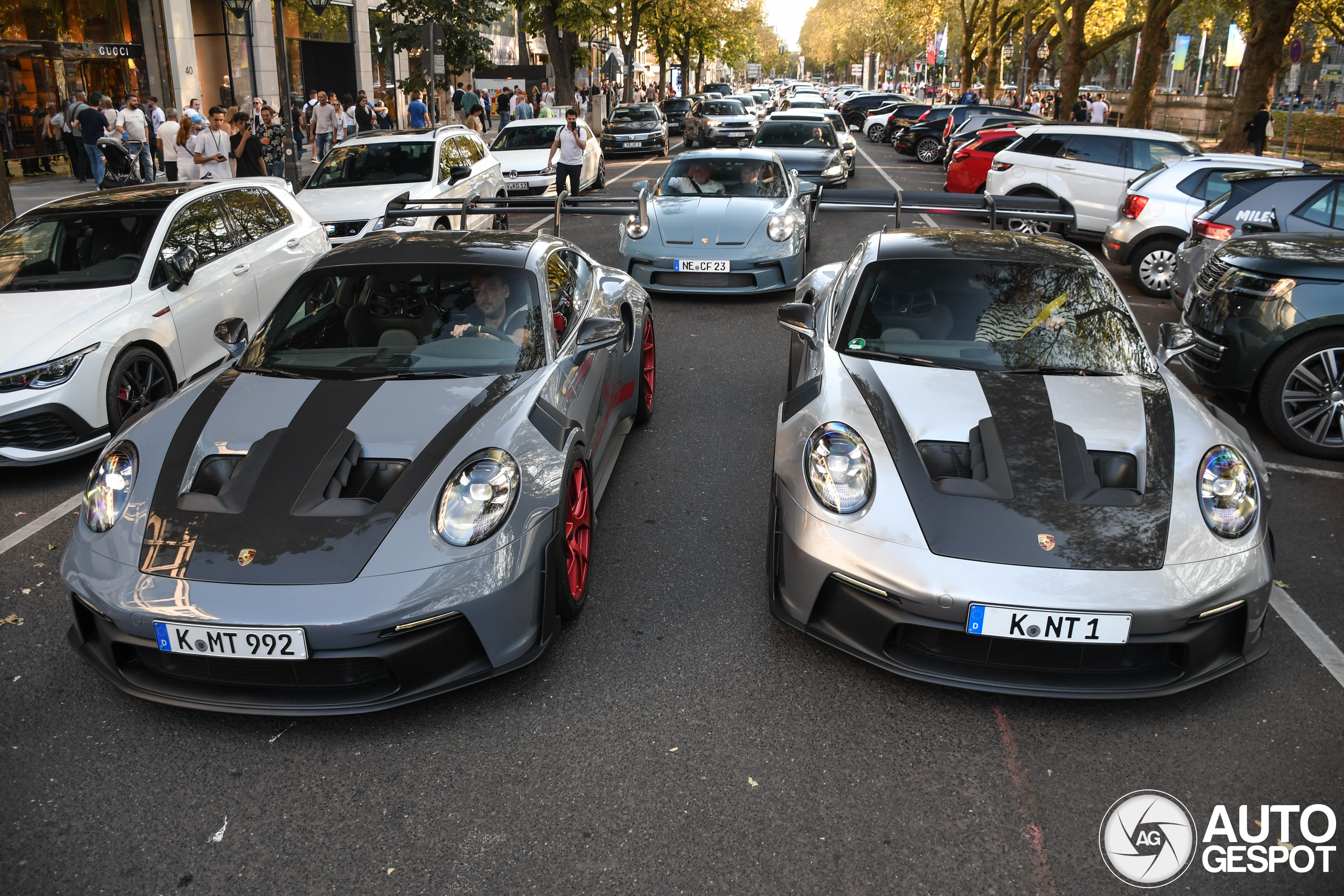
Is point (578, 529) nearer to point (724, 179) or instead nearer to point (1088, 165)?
point (724, 179)

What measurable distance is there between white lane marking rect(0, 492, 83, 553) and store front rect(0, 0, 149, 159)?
1747 cm

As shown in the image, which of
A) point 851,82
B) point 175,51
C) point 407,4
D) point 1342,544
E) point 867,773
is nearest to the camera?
point 867,773

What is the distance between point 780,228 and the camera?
33.0ft

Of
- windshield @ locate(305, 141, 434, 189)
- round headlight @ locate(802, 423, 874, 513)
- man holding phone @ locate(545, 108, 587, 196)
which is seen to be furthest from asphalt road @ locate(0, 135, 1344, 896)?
man holding phone @ locate(545, 108, 587, 196)

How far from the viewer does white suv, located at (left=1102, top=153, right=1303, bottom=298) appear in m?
10.9

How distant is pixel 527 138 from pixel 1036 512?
17.6 m

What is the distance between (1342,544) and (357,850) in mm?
4823

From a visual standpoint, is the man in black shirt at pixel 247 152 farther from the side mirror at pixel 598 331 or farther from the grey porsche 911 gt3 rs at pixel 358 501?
the side mirror at pixel 598 331

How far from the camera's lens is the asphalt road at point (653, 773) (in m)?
2.76

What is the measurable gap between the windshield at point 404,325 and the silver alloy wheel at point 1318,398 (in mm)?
4884

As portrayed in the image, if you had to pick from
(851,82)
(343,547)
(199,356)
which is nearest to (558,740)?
(343,547)

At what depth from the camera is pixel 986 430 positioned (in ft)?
12.8

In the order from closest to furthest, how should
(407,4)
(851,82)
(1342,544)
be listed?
(1342,544) → (407,4) → (851,82)

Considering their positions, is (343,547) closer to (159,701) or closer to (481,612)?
(481,612)
